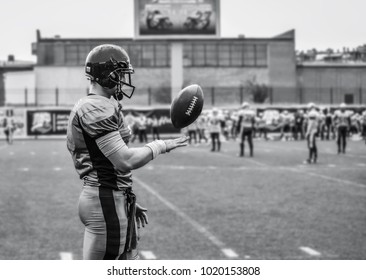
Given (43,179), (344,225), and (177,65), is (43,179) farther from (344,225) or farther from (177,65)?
(177,65)

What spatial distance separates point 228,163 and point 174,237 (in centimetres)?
1060

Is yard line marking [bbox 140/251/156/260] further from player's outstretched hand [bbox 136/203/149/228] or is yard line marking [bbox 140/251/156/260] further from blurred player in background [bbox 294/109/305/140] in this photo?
blurred player in background [bbox 294/109/305/140]

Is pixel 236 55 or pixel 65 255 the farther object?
pixel 236 55

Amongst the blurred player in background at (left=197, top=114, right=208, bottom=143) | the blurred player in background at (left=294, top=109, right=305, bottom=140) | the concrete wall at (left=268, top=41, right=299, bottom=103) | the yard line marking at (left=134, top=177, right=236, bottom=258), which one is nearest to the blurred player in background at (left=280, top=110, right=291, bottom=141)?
the blurred player in background at (left=294, top=109, right=305, bottom=140)

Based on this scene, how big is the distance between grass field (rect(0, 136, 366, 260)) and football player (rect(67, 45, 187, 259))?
377 cm

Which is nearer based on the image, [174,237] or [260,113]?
[174,237]

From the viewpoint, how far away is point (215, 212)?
10.5 metres

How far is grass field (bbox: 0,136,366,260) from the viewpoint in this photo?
7.91 m

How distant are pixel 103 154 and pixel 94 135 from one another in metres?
0.11

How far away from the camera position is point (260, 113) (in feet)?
128

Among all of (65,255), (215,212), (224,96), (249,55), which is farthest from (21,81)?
(65,255)

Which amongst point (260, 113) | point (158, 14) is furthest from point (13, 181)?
point (158, 14)

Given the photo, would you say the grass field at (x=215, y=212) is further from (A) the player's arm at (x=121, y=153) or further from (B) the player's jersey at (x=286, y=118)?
(B) the player's jersey at (x=286, y=118)

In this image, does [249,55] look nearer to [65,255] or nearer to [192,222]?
[192,222]
